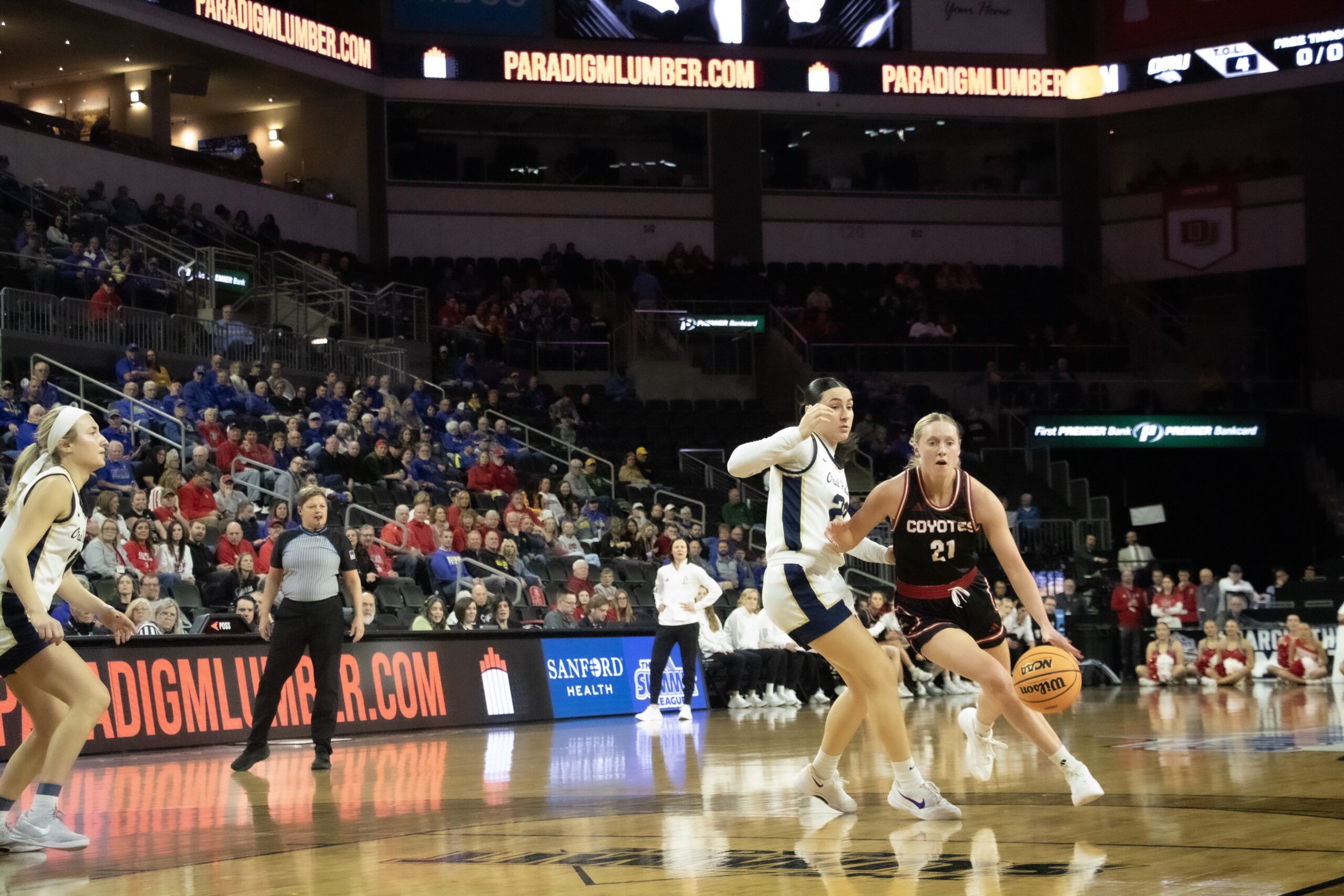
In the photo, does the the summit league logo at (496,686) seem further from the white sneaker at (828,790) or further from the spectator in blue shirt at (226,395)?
the white sneaker at (828,790)

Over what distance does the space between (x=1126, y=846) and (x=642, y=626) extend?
13351 mm

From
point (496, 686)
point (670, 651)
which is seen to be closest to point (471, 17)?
point (670, 651)

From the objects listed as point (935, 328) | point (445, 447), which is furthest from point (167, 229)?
point (935, 328)

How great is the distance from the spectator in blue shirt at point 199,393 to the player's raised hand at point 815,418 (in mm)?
14352

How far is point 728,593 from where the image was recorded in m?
22.5

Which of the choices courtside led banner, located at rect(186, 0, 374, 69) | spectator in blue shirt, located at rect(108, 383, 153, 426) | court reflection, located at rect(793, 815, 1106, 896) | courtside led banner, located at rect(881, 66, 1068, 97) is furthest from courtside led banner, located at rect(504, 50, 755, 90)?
court reflection, located at rect(793, 815, 1106, 896)

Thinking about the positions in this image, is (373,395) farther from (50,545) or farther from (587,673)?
(50,545)

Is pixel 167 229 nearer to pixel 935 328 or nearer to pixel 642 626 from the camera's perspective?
pixel 642 626

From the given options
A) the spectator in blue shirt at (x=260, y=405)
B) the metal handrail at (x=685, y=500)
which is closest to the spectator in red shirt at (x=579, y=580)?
the spectator in blue shirt at (x=260, y=405)

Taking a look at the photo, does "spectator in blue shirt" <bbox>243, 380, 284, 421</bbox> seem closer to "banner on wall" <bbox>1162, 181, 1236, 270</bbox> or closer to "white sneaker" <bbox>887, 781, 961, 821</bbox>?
"white sneaker" <bbox>887, 781, 961, 821</bbox>

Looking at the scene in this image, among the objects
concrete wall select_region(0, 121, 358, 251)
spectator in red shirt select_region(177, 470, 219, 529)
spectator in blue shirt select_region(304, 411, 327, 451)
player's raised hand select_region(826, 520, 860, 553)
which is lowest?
player's raised hand select_region(826, 520, 860, 553)

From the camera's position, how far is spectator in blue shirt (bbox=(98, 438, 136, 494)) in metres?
17.2

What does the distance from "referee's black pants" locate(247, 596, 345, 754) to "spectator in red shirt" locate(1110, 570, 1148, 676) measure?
1629 centimetres

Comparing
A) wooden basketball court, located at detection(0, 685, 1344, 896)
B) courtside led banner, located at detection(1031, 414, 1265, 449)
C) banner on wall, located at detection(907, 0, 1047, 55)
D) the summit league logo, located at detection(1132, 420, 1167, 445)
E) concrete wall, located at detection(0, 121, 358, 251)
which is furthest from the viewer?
banner on wall, located at detection(907, 0, 1047, 55)
